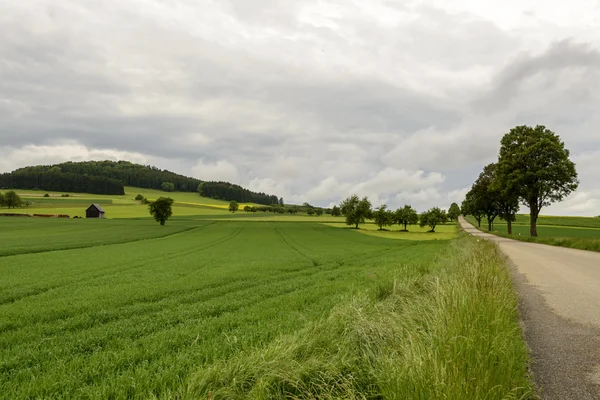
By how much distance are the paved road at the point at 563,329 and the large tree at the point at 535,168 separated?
29.2m

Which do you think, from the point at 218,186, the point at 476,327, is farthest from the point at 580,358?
the point at 218,186

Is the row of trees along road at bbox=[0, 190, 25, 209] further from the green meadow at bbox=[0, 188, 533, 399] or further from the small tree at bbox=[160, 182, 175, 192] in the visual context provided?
the green meadow at bbox=[0, 188, 533, 399]

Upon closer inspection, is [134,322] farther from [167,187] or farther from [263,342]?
[167,187]

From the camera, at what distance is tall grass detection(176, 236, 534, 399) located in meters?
3.77

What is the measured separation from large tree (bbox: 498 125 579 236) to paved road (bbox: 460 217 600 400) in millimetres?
29217

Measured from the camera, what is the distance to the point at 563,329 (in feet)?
23.7

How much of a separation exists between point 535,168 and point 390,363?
44551 mm

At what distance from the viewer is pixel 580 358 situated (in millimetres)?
5719

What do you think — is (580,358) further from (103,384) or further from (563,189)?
(563,189)

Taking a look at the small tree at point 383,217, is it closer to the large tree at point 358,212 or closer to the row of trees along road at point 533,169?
the large tree at point 358,212

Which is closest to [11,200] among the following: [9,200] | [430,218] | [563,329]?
[9,200]

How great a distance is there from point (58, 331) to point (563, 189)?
157 feet

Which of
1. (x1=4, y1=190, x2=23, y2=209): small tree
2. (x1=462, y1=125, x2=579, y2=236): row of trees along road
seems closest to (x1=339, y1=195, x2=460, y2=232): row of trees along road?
(x1=462, y1=125, x2=579, y2=236): row of trees along road

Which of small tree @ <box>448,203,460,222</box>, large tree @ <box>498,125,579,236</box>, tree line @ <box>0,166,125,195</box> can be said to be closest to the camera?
large tree @ <box>498,125,579,236</box>
